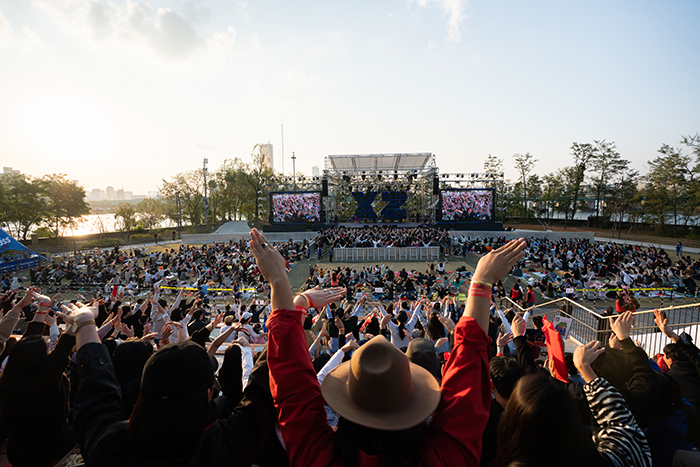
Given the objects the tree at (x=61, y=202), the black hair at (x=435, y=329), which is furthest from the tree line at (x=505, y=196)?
the black hair at (x=435, y=329)

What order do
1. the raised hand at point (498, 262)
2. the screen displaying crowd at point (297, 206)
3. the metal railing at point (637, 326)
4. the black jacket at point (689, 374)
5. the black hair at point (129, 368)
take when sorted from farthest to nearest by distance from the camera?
1. the screen displaying crowd at point (297, 206)
2. the metal railing at point (637, 326)
3. the black jacket at point (689, 374)
4. the black hair at point (129, 368)
5. the raised hand at point (498, 262)

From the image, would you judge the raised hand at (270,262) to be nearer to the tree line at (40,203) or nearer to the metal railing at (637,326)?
the metal railing at (637,326)

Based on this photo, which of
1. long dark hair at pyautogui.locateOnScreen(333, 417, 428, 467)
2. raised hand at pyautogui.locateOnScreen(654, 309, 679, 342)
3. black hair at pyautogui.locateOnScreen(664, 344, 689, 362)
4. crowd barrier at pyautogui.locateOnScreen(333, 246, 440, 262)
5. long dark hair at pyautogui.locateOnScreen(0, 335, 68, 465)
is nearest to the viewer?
long dark hair at pyautogui.locateOnScreen(333, 417, 428, 467)

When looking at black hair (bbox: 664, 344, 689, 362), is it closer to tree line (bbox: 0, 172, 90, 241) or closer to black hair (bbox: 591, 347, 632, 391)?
black hair (bbox: 591, 347, 632, 391)

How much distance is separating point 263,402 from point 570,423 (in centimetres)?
132

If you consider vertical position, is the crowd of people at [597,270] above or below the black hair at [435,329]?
below

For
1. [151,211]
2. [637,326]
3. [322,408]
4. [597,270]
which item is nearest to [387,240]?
[597,270]

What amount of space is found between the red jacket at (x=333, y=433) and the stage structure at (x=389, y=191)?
121 ft

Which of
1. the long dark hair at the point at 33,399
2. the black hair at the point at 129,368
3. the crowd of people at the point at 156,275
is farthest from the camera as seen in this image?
the crowd of people at the point at 156,275

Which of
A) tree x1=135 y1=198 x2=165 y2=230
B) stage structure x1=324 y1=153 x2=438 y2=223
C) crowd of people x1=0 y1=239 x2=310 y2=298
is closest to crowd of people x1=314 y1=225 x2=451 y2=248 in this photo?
crowd of people x1=0 y1=239 x2=310 y2=298

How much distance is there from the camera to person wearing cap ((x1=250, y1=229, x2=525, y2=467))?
3.76ft

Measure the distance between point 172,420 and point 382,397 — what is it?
837mm

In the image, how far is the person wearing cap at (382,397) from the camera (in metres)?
1.15

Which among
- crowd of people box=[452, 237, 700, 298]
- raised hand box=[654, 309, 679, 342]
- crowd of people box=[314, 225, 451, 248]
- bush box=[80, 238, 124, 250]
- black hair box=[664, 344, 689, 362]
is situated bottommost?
crowd of people box=[452, 237, 700, 298]
